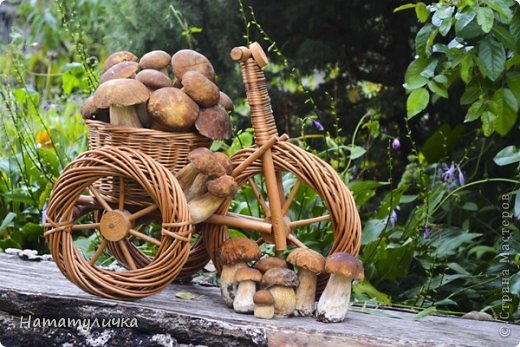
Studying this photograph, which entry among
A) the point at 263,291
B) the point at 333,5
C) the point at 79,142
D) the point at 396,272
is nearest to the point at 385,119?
the point at 333,5

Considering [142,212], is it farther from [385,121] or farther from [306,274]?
[385,121]

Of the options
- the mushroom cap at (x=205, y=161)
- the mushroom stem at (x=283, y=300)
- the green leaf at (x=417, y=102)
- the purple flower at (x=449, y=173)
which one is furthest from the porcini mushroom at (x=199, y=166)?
the purple flower at (x=449, y=173)

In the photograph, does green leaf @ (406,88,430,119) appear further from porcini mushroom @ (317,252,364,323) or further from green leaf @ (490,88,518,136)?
porcini mushroom @ (317,252,364,323)

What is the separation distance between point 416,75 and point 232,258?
31.4 inches

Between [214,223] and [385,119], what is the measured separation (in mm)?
1816

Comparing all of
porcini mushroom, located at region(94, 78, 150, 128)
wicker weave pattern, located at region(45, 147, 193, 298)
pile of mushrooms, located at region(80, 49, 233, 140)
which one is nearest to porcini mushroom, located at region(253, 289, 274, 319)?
wicker weave pattern, located at region(45, 147, 193, 298)

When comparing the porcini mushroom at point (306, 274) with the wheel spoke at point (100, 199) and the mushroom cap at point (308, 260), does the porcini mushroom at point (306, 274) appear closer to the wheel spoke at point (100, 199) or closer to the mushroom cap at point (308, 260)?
→ the mushroom cap at point (308, 260)

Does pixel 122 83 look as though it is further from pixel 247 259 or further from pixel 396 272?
pixel 396 272

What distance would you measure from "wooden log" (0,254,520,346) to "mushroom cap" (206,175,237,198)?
1.02 feet

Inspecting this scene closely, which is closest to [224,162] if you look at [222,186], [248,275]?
[222,186]

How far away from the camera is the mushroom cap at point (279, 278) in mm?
1992

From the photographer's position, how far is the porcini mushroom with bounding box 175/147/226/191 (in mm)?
2031

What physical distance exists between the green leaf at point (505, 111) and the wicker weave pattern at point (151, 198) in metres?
1.02

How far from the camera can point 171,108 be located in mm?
2020
